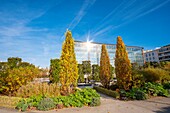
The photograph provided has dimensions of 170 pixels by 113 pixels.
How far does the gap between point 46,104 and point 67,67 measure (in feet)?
11.9

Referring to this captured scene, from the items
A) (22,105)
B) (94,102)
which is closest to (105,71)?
(94,102)

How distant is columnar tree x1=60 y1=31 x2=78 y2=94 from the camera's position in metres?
11.2

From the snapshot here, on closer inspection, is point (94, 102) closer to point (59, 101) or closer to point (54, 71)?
point (59, 101)

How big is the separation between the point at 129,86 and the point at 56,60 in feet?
33.7

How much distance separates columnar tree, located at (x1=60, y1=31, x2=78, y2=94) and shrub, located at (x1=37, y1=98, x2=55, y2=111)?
227cm

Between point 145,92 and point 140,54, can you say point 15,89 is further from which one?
point 140,54

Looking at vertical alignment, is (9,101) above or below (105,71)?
below

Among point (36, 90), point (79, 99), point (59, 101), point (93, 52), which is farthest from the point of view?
point (93, 52)

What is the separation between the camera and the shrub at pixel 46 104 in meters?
8.45

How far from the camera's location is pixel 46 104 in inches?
336

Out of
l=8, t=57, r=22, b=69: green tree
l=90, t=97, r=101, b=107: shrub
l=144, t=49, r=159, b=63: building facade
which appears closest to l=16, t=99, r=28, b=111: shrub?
l=90, t=97, r=101, b=107: shrub

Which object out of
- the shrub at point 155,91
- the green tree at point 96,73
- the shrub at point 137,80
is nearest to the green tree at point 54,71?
the shrub at point 137,80

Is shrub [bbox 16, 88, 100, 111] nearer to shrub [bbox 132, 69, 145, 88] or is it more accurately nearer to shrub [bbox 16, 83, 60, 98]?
shrub [bbox 16, 83, 60, 98]

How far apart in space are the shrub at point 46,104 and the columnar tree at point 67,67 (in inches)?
89.4
